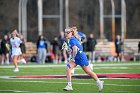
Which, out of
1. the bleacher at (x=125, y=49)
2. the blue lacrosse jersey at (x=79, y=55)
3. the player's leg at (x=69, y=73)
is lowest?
the bleacher at (x=125, y=49)

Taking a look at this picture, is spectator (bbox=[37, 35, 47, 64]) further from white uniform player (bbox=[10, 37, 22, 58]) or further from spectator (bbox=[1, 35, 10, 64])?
white uniform player (bbox=[10, 37, 22, 58])

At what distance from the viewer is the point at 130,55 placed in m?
39.8

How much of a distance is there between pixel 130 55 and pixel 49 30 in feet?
18.5

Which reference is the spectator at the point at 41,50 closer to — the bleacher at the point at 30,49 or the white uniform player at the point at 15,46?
the bleacher at the point at 30,49

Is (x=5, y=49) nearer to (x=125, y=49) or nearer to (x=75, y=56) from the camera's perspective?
(x=125, y=49)

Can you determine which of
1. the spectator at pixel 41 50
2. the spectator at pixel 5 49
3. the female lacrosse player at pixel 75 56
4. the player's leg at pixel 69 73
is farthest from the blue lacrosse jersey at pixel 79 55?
the spectator at pixel 5 49

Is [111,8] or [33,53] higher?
[111,8]

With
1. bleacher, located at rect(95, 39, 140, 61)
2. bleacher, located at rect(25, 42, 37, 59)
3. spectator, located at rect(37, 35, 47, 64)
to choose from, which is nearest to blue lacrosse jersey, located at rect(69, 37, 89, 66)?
spectator, located at rect(37, 35, 47, 64)

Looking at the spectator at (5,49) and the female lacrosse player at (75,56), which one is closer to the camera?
the female lacrosse player at (75,56)

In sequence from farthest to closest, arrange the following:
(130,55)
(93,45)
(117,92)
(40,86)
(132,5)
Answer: (132,5) → (130,55) → (93,45) → (40,86) → (117,92)

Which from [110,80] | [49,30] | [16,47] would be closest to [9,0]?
[49,30]

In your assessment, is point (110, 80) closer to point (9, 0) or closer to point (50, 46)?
point (50, 46)

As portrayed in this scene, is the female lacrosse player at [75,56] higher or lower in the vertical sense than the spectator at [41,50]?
higher

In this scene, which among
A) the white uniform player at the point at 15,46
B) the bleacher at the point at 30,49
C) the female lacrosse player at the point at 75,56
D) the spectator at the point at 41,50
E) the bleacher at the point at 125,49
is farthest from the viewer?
the bleacher at the point at 125,49
